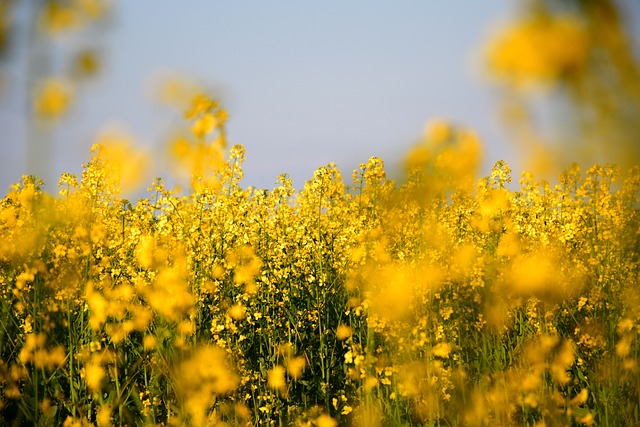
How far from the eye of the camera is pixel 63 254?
377 centimetres

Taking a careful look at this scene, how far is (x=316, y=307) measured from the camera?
14.8ft

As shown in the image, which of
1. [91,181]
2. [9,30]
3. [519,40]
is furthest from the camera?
[91,181]

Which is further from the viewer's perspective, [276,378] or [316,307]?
[316,307]

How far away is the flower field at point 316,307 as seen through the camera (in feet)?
10.2

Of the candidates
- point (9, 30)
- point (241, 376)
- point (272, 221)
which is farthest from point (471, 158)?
point (272, 221)

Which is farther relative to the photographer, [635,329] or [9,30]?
[635,329]

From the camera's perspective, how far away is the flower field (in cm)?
312

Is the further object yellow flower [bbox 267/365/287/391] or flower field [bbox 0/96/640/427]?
yellow flower [bbox 267/365/287/391]

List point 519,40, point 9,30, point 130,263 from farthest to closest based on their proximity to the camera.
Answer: point 130,263 < point 9,30 < point 519,40

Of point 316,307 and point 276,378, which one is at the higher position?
point 316,307

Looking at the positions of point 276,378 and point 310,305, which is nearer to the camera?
point 276,378

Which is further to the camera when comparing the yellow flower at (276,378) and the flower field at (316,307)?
the yellow flower at (276,378)

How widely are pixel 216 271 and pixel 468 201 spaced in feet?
5.82

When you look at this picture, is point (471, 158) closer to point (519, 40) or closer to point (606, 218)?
point (519, 40)
